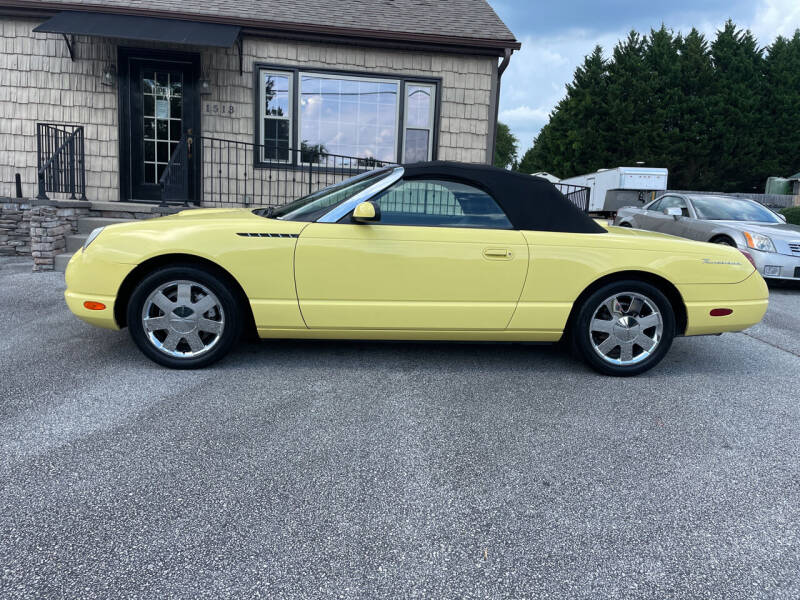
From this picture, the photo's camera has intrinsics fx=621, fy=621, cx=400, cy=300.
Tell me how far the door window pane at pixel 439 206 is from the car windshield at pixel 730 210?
7.10 meters

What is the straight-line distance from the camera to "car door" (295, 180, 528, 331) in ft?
13.6

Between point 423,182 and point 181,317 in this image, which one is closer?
point 181,317

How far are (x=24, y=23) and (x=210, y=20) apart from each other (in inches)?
116

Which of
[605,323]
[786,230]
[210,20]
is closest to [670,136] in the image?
[786,230]

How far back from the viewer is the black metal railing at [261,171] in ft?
34.4

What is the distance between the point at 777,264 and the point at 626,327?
225 inches

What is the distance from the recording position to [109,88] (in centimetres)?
1015

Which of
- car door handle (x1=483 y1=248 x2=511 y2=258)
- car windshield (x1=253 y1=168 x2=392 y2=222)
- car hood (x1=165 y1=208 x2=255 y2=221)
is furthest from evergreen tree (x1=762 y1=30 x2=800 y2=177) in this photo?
car hood (x1=165 y1=208 x2=255 y2=221)

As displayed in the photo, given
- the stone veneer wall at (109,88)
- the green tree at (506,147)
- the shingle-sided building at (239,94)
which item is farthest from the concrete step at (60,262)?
the green tree at (506,147)

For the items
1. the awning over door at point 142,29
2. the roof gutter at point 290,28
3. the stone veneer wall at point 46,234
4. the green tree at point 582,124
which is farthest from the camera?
the green tree at point 582,124

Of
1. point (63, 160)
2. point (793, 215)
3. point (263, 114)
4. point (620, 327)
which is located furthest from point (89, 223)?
point (793, 215)

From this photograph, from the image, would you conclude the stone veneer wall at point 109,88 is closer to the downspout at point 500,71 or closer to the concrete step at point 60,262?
the downspout at point 500,71

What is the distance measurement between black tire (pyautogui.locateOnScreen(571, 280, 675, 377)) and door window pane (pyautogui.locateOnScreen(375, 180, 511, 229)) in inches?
32.4

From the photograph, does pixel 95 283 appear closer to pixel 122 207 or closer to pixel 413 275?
pixel 413 275
